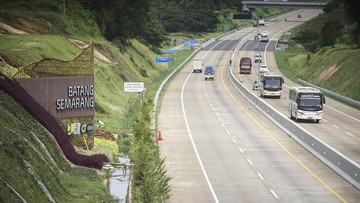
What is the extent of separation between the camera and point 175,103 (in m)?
78.8

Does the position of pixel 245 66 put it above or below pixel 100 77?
below

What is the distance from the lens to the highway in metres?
35.8

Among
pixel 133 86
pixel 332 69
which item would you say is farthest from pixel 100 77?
pixel 332 69

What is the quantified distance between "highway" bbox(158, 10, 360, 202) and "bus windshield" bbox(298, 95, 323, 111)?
1.42m

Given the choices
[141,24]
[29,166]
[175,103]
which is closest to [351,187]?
[29,166]

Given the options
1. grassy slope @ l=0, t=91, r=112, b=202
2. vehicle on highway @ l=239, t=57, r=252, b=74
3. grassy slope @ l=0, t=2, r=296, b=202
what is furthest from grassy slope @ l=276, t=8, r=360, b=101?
grassy slope @ l=0, t=91, r=112, b=202

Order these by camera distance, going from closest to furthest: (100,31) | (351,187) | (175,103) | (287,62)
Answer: (351,187)
(175,103)
(100,31)
(287,62)

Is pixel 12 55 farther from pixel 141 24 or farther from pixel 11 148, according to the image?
pixel 141 24

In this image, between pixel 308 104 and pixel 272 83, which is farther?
pixel 272 83

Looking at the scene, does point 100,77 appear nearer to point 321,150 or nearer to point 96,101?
point 96,101

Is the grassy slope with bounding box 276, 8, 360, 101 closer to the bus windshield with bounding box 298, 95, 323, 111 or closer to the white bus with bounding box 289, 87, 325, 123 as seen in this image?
the white bus with bounding box 289, 87, 325, 123

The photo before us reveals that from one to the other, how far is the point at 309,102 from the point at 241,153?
593 inches

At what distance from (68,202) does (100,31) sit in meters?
68.3

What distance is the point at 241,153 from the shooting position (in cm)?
4734
